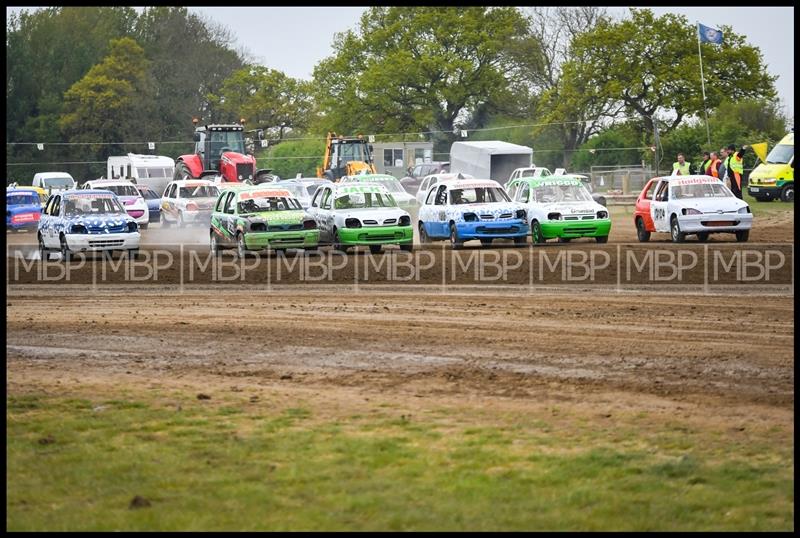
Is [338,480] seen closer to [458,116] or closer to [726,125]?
[726,125]

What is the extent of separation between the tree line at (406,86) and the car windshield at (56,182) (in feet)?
32.1

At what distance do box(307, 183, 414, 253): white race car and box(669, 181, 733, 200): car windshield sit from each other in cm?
550

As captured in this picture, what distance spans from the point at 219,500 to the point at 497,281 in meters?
13.1

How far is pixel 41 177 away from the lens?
6141 centimetres

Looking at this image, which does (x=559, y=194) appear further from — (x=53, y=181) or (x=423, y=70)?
(x=423, y=70)

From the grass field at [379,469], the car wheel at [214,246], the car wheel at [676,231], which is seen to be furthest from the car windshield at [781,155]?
the grass field at [379,469]

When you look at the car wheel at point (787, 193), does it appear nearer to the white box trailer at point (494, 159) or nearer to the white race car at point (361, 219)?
the white race car at point (361, 219)

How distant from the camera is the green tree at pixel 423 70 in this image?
7688 cm

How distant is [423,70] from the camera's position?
76.9 metres

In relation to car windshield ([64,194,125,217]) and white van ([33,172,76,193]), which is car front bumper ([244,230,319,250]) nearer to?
car windshield ([64,194,125,217])

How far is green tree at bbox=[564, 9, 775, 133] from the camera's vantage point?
211ft

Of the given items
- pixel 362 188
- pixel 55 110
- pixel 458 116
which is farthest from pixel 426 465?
pixel 55 110

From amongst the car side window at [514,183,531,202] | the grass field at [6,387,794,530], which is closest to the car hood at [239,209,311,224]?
the car side window at [514,183,531,202]

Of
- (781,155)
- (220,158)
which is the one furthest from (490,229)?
(220,158)
